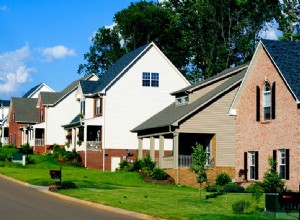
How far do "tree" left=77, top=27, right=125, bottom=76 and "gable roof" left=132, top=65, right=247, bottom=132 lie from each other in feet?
143

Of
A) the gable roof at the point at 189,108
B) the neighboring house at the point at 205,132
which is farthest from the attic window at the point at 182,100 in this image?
the neighboring house at the point at 205,132

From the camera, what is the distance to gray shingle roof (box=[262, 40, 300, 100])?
35.0m

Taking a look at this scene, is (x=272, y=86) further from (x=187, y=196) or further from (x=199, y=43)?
(x=199, y=43)

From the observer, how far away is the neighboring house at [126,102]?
195ft

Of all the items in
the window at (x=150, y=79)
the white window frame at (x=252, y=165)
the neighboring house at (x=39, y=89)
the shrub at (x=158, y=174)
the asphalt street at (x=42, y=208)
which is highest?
the neighboring house at (x=39, y=89)

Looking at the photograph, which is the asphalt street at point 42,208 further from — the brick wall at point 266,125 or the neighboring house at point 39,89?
the neighboring house at point 39,89

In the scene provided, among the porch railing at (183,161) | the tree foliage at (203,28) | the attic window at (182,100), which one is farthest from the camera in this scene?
the tree foliage at (203,28)

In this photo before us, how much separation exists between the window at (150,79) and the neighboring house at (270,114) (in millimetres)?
20987

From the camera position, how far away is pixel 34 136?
7656 centimetres

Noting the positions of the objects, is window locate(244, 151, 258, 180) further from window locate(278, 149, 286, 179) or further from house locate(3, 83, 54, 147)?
house locate(3, 83, 54, 147)

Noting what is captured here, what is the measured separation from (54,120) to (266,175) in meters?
46.2

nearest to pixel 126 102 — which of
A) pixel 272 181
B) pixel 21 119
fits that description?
pixel 21 119

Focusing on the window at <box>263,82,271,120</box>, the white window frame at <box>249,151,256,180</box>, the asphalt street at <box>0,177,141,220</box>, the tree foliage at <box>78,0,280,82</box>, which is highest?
the tree foliage at <box>78,0,280,82</box>

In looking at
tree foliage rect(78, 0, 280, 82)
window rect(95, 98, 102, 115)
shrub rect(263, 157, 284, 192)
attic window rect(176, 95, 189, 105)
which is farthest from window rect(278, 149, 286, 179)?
tree foliage rect(78, 0, 280, 82)
